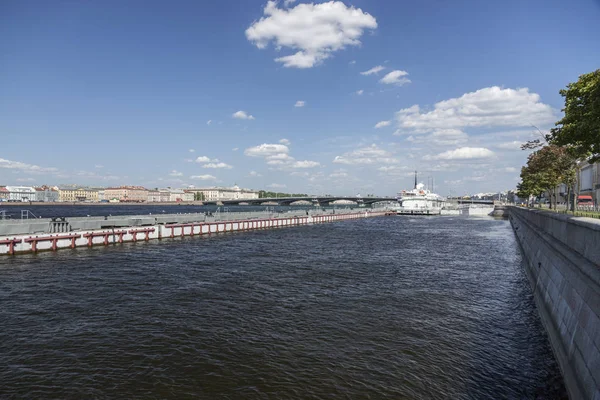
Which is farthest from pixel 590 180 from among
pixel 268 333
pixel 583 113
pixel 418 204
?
pixel 268 333

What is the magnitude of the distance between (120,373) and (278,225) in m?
75.2

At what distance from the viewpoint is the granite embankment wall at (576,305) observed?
10445mm

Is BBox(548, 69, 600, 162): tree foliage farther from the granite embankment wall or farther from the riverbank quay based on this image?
the riverbank quay

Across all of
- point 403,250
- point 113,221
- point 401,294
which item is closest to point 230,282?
point 401,294

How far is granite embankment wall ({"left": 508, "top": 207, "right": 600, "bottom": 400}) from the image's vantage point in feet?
34.3

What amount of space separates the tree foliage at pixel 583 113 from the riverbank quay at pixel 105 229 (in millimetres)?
51789

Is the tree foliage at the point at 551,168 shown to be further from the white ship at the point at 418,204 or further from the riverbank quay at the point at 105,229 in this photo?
the white ship at the point at 418,204

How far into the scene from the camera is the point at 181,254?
1640 inches

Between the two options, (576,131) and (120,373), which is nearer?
(120,373)

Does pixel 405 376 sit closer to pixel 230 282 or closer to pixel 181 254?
pixel 230 282

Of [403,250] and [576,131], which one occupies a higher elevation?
[576,131]

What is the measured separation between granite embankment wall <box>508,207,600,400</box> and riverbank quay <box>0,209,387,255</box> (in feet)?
162

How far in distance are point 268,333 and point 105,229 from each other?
42426 mm

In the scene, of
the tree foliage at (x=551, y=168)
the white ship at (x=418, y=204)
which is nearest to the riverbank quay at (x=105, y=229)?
the tree foliage at (x=551, y=168)
